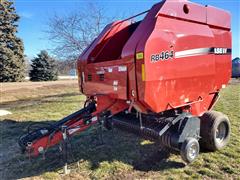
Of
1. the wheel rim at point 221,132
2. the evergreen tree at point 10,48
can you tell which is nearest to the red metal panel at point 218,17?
the wheel rim at point 221,132

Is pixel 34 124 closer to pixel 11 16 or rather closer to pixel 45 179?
pixel 45 179

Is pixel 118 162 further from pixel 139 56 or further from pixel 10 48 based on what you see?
pixel 10 48

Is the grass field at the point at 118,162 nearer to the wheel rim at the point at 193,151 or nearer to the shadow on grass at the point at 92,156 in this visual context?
the shadow on grass at the point at 92,156

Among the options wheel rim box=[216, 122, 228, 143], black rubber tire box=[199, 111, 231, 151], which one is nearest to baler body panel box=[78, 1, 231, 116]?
black rubber tire box=[199, 111, 231, 151]

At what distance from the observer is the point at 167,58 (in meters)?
3.12

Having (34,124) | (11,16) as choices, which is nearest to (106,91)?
(34,124)

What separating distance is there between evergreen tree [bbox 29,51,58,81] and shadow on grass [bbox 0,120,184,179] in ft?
89.0

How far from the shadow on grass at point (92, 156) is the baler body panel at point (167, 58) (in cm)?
93

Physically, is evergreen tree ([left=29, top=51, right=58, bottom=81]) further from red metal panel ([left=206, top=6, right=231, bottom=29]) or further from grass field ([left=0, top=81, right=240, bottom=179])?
red metal panel ([left=206, top=6, right=231, bottom=29])

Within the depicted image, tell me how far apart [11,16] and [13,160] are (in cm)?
2793

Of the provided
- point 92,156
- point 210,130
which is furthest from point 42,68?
point 210,130

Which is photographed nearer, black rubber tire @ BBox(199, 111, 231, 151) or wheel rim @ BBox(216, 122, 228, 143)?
black rubber tire @ BBox(199, 111, 231, 151)

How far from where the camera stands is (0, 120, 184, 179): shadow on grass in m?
3.52

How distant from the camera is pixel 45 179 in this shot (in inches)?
128
